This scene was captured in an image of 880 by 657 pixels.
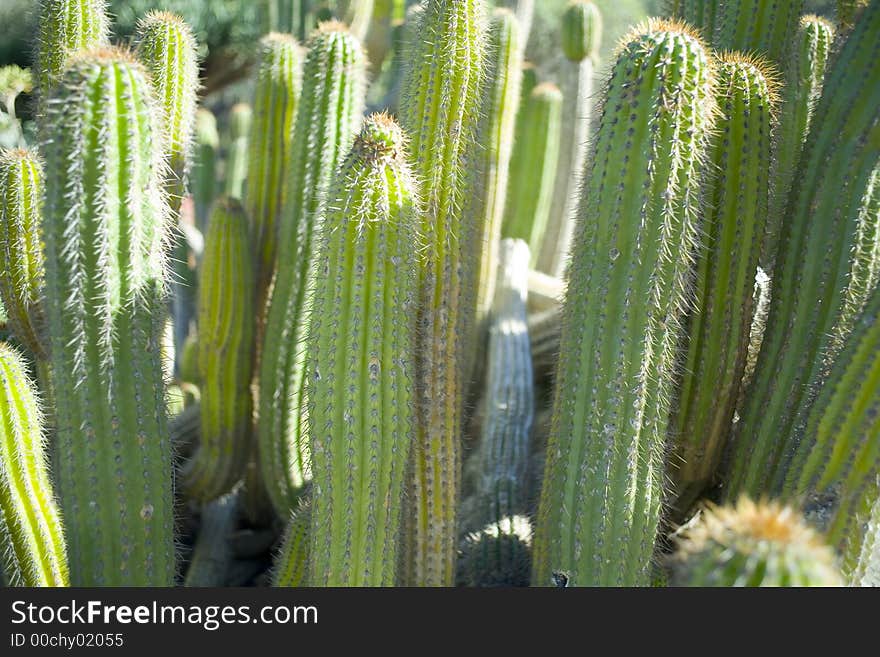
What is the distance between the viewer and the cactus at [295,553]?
3094 millimetres

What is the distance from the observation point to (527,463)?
413cm

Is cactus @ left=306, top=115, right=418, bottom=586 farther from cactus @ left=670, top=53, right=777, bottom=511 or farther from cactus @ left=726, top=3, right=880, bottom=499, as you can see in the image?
cactus @ left=726, top=3, right=880, bottom=499

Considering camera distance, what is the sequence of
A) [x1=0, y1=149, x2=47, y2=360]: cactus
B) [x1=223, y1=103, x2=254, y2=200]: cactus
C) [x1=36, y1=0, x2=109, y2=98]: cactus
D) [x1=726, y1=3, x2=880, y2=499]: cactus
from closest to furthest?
[x1=726, y1=3, x2=880, y2=499]: cactus, [x1=0, y1=149, x2=47, y2=360]: cactus, [x1=36, y1=0, x2=109, y2=98]: cactus, [x1=223, y1=103, x2=254, y2=200]: cactus

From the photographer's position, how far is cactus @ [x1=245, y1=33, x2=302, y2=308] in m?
3.99

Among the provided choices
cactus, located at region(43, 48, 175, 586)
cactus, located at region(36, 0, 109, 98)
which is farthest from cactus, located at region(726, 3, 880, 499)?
cactus, located at region(36, 0, 109, 98)

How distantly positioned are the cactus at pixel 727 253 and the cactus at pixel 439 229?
0.78 m

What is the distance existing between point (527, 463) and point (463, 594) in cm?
188

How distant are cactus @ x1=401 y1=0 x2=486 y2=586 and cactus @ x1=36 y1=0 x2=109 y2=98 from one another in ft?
3.99

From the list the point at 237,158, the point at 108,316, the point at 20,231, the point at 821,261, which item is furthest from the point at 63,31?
the point at 237,158

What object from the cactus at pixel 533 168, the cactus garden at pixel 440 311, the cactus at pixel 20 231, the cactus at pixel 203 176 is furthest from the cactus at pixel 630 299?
the cactus at pixel 203 176

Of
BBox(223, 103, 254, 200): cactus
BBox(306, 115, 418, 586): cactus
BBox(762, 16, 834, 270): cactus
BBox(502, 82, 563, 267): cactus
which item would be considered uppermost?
BBox(223, 103, 254, 200): cactus

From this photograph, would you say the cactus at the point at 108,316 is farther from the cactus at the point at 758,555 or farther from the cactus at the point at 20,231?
the cactus at the point at 758,555

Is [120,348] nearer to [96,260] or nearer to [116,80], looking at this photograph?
[96,260]

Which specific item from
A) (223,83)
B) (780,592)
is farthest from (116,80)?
(223,83)
